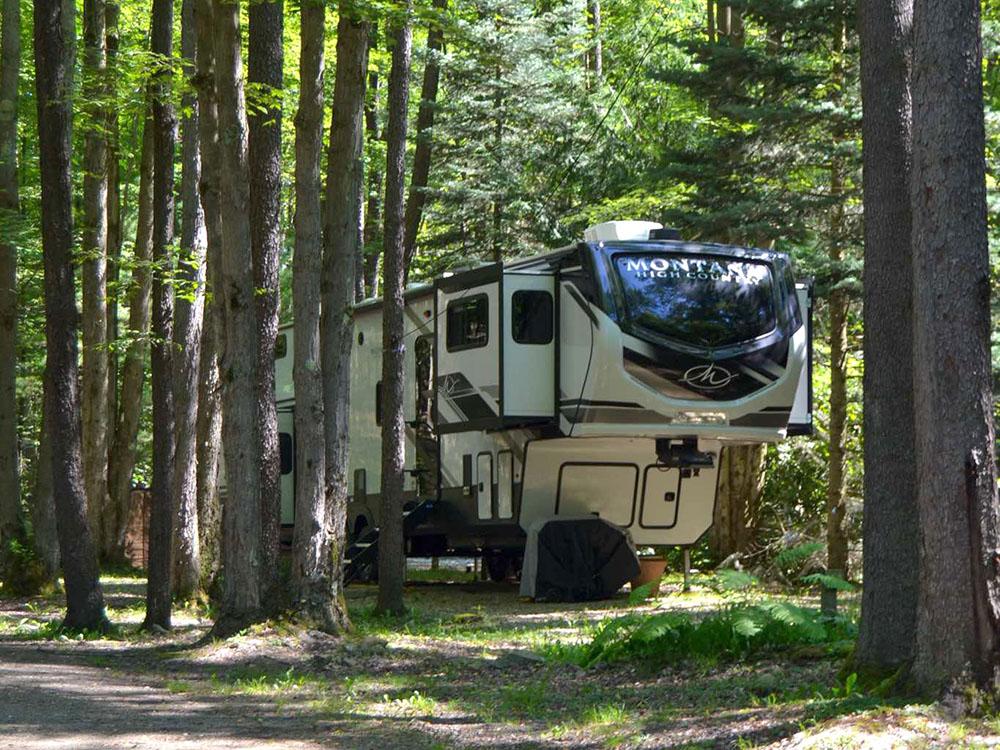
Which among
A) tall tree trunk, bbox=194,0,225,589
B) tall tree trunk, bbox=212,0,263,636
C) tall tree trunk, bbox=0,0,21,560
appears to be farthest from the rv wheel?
tall tree trunk, bbox=212,0,263,636

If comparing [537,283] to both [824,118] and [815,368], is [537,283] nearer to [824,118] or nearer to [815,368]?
[824,118]

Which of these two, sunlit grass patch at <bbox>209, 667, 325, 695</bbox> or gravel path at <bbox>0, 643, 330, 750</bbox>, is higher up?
gravel path at <bbox>0, 643, 330, 750</bbox>

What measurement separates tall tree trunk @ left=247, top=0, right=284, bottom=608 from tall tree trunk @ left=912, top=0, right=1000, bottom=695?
6.37 metres

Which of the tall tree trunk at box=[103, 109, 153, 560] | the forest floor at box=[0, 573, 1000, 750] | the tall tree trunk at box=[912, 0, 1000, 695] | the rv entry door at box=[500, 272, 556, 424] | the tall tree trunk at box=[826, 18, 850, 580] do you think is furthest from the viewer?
the tall tree trunk at box=[103, 109, 153, 560]

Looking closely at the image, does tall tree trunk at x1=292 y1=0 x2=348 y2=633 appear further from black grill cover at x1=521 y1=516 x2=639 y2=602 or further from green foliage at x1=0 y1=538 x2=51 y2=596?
green foliage at x1=0 y1=538 x2=51 y2=596

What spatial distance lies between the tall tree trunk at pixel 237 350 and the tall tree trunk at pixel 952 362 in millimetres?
6212

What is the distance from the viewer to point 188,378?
15289mm

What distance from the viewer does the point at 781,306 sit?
15.6m

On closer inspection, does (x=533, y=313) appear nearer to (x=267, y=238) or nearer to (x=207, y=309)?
(x=267, y=238)

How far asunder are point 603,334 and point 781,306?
2.07 metres

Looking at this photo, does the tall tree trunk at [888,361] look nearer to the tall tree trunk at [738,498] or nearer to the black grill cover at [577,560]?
the black grill cover at [577,560]

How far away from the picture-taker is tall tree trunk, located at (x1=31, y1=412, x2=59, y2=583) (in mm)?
17625

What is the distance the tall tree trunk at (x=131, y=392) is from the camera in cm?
2197

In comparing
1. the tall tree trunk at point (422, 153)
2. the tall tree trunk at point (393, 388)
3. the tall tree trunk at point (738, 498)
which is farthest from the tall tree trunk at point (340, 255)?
the tall tree trunk at point (738, 498)
